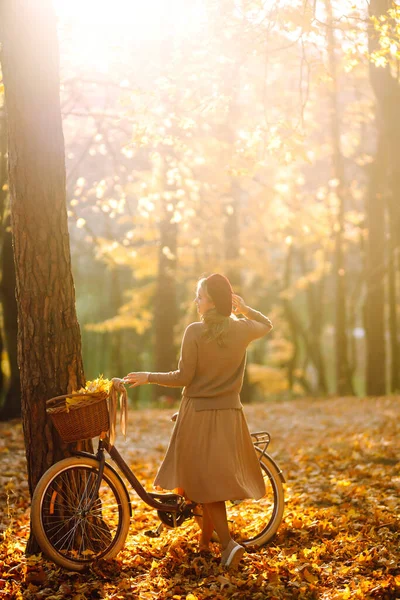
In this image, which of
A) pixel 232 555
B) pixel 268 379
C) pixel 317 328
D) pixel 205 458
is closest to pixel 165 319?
pixel 317 328

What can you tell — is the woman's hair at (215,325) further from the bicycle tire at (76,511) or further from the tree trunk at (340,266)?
the tree trunk at (340,266)

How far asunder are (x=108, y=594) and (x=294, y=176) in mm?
17232

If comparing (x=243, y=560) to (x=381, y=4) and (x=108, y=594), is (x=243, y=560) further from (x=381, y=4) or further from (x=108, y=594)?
(x=381, y=4)

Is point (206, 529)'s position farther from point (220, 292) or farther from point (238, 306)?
point (220, 292)

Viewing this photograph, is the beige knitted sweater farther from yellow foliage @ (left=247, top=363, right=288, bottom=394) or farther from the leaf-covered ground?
yellow foliage @ (left=247, top=363, right=288, bottom=394)

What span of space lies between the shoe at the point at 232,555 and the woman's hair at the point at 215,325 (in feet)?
4.68

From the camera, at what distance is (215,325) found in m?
5.14

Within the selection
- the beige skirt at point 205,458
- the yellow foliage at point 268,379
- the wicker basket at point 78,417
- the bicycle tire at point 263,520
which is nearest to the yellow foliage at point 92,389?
the wicker basket at point 78,417

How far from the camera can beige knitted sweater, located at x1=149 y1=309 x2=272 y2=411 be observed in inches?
202

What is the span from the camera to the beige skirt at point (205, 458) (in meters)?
5.14

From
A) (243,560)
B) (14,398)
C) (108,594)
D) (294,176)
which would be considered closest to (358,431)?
(14,398)

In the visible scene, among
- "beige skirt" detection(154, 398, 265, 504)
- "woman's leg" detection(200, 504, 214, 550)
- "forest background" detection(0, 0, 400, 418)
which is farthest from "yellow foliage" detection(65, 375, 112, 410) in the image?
"forest background" detection(0, 0, 400, 418)

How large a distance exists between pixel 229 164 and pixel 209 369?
9107mm

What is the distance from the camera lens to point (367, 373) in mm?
18438
